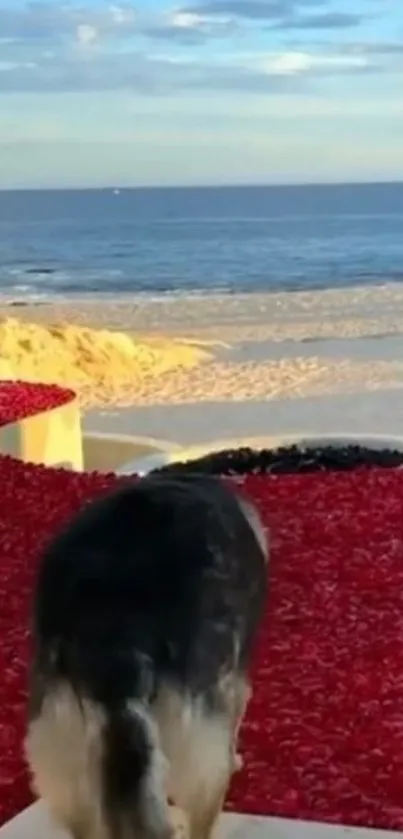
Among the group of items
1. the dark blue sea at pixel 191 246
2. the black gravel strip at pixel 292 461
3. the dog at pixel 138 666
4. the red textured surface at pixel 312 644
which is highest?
the dog at pixel 138 666

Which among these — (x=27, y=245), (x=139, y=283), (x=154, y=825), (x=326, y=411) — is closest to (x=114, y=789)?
(x=154, y=825)

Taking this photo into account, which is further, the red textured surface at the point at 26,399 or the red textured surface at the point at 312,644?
the red textured surface at the point at 26,399

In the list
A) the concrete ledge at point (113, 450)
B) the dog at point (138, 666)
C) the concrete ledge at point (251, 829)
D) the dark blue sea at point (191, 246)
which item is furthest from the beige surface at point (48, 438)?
the dark blue sea at point (191, 246)

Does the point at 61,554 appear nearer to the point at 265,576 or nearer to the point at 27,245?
the point at 265,576

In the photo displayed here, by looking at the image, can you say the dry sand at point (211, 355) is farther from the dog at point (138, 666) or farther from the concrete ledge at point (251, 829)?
the dog at point (138, 666)

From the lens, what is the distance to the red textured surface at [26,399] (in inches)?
310

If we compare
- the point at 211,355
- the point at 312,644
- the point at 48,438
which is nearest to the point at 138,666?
the point at 312,644

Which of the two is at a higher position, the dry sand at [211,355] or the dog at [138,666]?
the dog at [138,666]

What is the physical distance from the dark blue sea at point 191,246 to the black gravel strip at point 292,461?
23475 mm

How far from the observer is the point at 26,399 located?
832 centimetres

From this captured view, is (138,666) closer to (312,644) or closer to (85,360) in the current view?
(312,644)

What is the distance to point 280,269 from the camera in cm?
3559

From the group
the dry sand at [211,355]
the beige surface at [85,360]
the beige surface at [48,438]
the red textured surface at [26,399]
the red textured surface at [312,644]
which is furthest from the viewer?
the beige surface at [85,360]

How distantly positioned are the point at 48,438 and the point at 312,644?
147 inches
